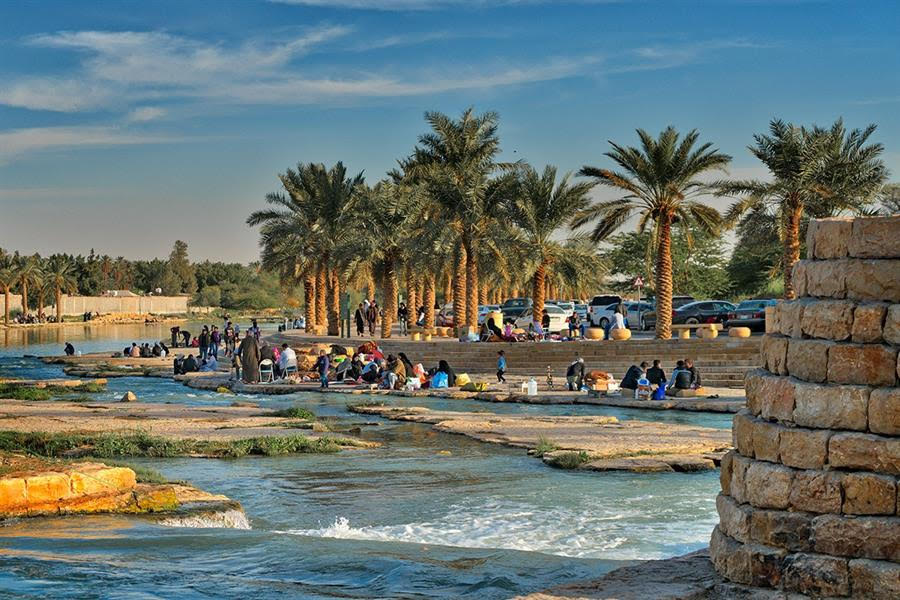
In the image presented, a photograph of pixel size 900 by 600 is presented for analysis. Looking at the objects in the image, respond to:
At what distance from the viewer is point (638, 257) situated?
7306 cm

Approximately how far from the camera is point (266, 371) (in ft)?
114

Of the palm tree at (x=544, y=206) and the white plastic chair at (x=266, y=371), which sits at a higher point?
the palm tree at (x=544, y=206)

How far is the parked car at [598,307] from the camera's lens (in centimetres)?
5041

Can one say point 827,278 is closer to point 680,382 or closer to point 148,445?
point 148,445

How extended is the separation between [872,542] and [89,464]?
30.0 feet

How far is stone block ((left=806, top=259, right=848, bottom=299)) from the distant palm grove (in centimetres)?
2468

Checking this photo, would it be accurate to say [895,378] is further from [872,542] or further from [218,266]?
[218,266]

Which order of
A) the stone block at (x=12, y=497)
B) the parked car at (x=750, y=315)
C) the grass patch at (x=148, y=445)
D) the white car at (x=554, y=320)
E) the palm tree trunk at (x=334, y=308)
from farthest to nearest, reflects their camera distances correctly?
the palm tree trunk at (x=334, y=308) → the white car at (x=554, y=320) → the parked car at (x=750, y=315) → the grass patch at (x=148, y=445) → the stone block at (x=12, y=497)

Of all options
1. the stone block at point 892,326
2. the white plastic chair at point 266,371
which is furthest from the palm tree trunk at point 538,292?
the stone block at point 892,326

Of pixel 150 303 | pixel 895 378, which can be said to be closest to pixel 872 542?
pixel 895 378

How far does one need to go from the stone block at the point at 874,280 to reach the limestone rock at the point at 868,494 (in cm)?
133

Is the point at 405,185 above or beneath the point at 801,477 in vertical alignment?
above

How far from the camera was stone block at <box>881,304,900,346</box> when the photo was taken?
26.2 feet

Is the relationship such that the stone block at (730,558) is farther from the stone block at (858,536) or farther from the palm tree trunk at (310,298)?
the palm tree trunk at (310,298)
